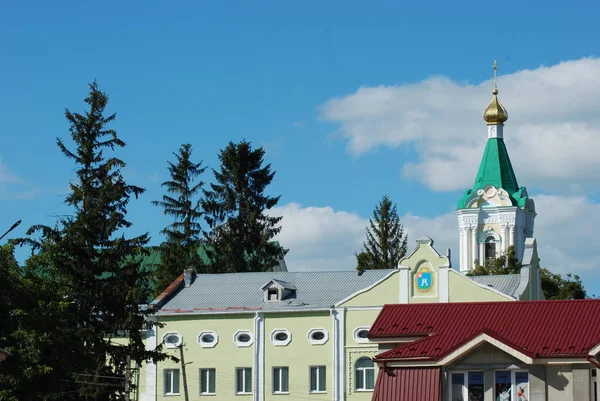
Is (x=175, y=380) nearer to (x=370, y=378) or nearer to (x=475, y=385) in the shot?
(x=370, y=378)

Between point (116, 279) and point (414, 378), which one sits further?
point (116, 279)

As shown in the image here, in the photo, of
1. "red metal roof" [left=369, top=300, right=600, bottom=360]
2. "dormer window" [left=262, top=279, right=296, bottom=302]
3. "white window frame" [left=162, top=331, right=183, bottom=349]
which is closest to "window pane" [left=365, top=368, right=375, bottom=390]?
"dormer window" [left=262, top=279, right=296, bottom=302]

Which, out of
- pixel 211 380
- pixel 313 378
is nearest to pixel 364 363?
pixel 313 378

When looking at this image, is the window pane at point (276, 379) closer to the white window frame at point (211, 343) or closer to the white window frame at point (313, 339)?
the white window frame at point (313, 339)

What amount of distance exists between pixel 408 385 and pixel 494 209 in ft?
262

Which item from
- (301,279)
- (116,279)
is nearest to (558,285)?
(301,279)

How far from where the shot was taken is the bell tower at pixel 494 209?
397 feet

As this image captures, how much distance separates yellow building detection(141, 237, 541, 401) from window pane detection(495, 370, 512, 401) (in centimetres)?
2044

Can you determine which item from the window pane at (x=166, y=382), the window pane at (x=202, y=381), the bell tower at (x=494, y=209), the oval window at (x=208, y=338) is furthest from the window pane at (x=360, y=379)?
the bell tower at (x=494, y=209)

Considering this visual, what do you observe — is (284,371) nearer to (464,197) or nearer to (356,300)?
(356,300)

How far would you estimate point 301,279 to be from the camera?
70.4 m

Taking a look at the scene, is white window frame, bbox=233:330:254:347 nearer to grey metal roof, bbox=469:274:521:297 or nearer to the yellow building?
the yellow building

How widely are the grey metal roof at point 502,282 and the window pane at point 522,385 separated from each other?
23.0m

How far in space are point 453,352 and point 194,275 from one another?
3259cm
